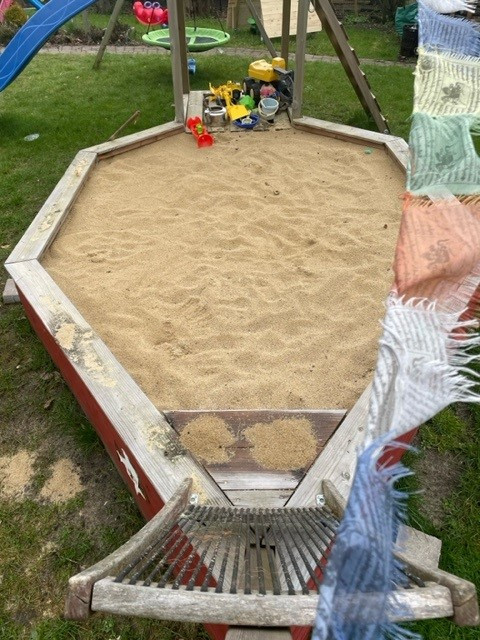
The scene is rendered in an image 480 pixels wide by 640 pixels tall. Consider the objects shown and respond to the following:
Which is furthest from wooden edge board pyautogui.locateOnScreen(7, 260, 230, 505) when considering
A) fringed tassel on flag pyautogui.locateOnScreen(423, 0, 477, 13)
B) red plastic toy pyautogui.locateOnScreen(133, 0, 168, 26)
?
red plastic toy pyautogui.locateOnScreen(133, 0, 168, 26)

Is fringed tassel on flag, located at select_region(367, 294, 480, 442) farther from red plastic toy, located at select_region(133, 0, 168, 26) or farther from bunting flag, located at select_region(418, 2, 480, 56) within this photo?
red plastic toy, located at select_region(133, 0, 168, 26)

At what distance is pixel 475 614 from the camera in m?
0.72

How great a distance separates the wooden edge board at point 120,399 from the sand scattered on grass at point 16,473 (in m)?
0.41

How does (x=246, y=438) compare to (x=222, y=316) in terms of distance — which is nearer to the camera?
(x=246, y=438)

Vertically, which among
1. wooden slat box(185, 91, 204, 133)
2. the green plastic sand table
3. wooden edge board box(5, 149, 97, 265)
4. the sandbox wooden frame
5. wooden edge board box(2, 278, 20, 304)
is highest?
the green plastic sand table

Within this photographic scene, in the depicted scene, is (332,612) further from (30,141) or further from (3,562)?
(30,141)

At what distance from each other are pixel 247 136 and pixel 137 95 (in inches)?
91.5

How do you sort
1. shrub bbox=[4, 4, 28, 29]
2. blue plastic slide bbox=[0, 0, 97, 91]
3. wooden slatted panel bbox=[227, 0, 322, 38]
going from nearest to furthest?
blue plastic slide bbox=[0, 0, 97, 91]
wooden slatted panel bbox=[227, 0, 322, 38]
shrub bbox=[4, 4, 28, 29]

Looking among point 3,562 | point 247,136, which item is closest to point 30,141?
point 247,136

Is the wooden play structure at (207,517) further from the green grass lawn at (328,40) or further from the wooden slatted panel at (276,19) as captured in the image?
the green grass lawn at (328,40)

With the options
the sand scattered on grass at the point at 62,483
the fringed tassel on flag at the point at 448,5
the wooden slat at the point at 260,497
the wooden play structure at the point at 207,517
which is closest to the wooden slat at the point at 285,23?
the wooden play structure at the point at 207,517

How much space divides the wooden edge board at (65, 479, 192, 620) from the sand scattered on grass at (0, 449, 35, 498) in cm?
99

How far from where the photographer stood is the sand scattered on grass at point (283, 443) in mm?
1867

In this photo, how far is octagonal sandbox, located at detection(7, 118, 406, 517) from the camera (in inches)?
76.4
